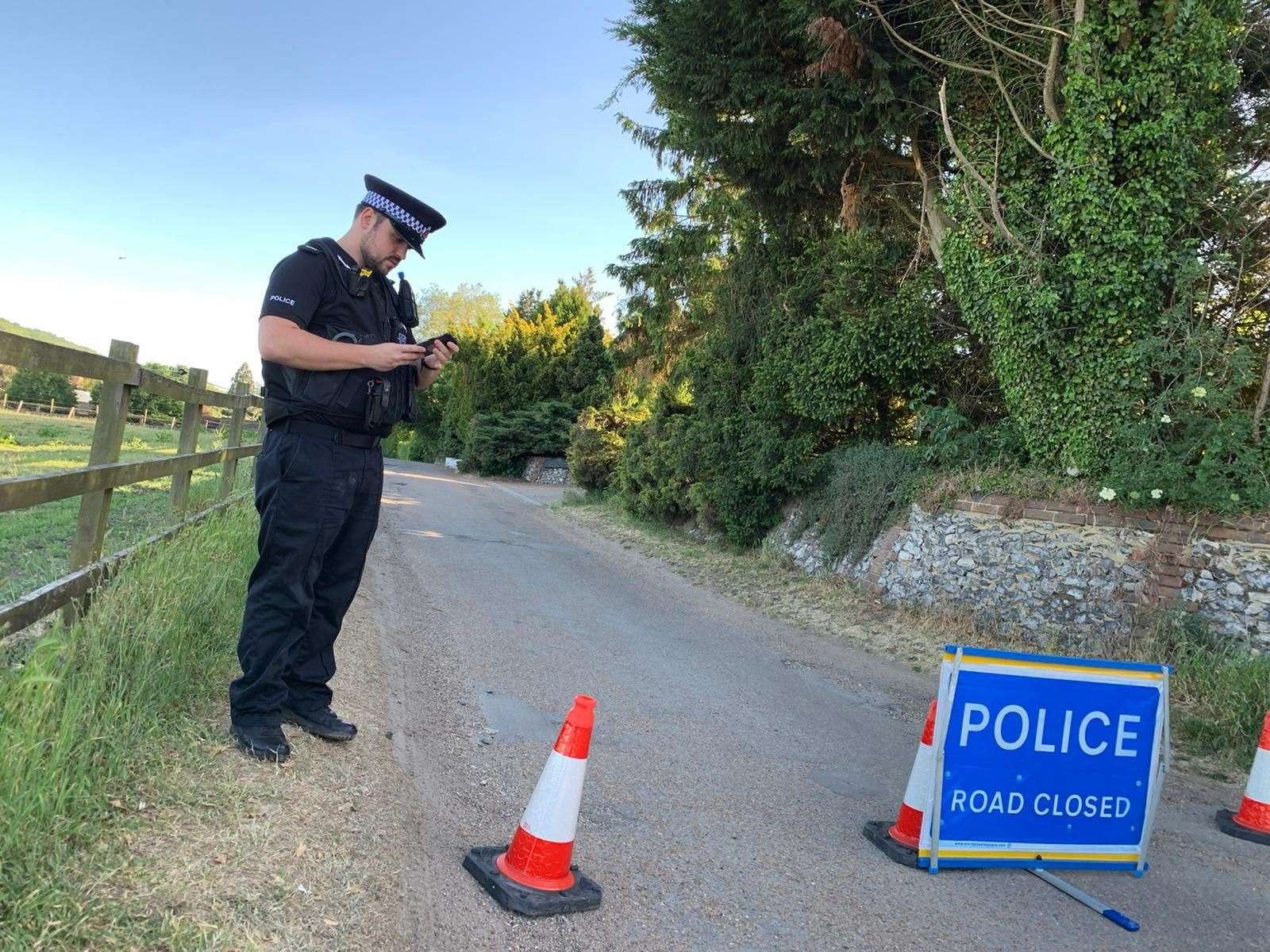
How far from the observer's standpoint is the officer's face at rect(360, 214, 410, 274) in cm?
365

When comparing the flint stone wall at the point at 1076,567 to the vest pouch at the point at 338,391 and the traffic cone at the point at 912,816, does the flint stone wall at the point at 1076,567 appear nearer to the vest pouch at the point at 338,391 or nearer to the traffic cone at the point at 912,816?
the traffic cone at the point at 912,816

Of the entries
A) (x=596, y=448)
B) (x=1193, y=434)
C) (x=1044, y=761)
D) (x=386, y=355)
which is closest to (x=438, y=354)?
(x=386, y=355)

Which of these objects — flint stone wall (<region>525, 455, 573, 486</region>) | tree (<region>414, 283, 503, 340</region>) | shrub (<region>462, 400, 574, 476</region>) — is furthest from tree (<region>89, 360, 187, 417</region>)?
tree (<region>414, 283, 503, 340</region>)

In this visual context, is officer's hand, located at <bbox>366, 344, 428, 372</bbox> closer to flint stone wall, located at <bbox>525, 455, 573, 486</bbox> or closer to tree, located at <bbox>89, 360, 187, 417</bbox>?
tree, located at <bbox>89, 360, 187, 417</bbox>

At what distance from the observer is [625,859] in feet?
11.4

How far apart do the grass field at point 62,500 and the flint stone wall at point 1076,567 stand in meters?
7.34

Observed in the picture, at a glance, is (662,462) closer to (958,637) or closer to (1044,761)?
(958,637)

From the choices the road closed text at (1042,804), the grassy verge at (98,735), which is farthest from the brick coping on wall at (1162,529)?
the grassy verge at (98,735)

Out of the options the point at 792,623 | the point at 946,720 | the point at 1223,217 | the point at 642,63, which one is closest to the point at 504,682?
the point at 946,720

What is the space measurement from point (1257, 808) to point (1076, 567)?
376cm

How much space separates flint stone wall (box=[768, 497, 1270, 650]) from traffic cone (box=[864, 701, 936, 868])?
186 inches

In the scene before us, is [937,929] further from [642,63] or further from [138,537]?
[642,63]

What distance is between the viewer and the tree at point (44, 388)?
4.60 m

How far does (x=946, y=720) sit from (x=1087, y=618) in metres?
5.15
